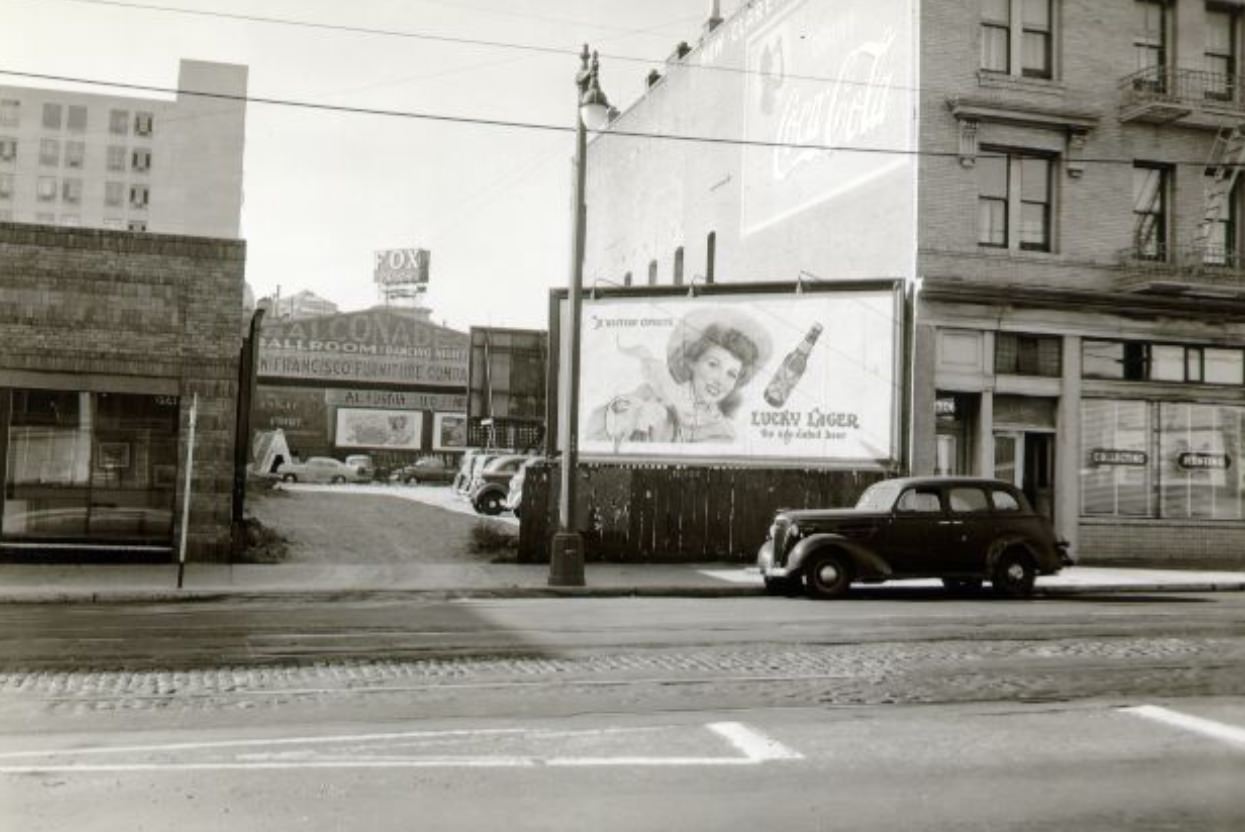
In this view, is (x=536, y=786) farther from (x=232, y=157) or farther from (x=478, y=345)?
(x=232, y=157)

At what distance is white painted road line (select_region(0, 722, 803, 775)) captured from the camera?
6.14m

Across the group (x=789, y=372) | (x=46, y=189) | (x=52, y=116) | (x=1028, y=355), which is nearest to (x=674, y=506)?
(x=789, y=372)

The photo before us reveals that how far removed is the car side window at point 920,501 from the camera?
52.6 feet

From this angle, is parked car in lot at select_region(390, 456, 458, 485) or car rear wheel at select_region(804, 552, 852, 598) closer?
car rear wheel at select_region(804, 552, 852, 598)

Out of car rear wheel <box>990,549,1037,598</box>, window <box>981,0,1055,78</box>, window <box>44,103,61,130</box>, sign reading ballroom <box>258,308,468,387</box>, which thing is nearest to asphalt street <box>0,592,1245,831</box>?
car rear wheel <box>990,549,1037,598</box>

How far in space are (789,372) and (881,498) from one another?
281 inches

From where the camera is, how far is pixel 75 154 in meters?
94.9

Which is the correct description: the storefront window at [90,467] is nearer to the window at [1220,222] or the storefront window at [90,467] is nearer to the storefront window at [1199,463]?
the storefront window at [1199,463]

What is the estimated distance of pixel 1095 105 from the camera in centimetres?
2312

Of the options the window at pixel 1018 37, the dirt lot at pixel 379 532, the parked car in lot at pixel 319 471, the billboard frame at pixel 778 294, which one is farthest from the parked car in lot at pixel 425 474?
the window at pixel 1018 37

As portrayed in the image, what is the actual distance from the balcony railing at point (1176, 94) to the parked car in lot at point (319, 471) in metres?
38.5

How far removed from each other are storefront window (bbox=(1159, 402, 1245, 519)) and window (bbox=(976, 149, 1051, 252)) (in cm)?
456

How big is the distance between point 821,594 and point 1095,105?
1342cm

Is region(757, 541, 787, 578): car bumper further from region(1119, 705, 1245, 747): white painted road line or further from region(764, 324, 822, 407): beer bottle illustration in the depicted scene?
region(1119, 705, 1245, 747): white painted road line
